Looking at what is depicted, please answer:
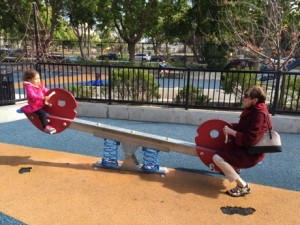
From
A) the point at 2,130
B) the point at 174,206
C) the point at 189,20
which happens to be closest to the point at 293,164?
the point at 174,206

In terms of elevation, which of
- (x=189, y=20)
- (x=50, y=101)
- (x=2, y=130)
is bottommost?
(x=2, y=130)

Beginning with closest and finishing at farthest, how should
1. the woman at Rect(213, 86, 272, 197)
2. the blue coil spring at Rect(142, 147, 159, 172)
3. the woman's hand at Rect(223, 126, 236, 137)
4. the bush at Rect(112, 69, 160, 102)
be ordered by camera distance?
1. the woman at Rect(213, 86, 272, 197)
2. the woman's hand at Rect(223, 126, 236, 137)
3. the blue coil spring at Rect(142, 147, 159, 172)
4. the bush at Rect(112, 69, 160, 102)

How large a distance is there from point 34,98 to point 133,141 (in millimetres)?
1573

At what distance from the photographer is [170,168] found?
4375 mm

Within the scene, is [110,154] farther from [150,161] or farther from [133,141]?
[150,161]

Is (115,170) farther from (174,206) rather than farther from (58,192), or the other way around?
(174,206)

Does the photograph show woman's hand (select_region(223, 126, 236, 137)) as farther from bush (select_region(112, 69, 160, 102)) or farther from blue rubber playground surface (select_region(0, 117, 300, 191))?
bush (select_region(112, 69, 160, 102))

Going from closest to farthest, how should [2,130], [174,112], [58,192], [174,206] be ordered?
[174,206] → [58,192] → [2,130] → [174,112]

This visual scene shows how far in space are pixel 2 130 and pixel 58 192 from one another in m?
3.23

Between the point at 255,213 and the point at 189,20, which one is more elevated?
the point at 189,20

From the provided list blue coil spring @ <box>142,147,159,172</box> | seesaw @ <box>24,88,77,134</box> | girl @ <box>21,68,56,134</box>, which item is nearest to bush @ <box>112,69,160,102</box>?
seesaw @ <box>24,88,77,134</box>

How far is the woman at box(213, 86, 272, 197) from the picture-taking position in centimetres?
330

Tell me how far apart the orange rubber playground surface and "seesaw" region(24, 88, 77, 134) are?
60 centimetres

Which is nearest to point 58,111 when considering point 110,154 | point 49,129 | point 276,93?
point 49,129
